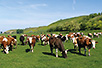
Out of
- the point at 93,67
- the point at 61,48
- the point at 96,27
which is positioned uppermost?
the point at 96,27

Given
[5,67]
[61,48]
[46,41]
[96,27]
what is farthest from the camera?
[96,27]

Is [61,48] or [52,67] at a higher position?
[61,48]

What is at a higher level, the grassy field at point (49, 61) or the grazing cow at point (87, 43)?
the grazing cow at point (87, 43)

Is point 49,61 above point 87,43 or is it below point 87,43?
below

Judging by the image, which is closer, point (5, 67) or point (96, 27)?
point (5, 67)

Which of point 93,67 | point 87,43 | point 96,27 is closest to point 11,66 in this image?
point 93,67

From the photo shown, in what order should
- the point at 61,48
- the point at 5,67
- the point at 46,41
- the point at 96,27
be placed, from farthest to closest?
the point at 96,27
the point at 46,41
the point at 61,48
the point at 5,67

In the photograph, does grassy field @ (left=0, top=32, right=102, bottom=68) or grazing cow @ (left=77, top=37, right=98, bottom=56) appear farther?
grazing cow @ (left=77, top=37, right=98, bottom=56)

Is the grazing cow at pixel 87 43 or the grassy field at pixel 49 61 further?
the grazing cow at pixel 87 43

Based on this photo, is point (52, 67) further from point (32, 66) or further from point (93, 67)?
point (93, 67)

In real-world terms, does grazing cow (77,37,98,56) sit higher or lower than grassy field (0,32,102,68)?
higher

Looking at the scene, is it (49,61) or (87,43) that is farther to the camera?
(87,43)

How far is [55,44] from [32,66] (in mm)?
5002

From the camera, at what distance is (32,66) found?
10398mm
